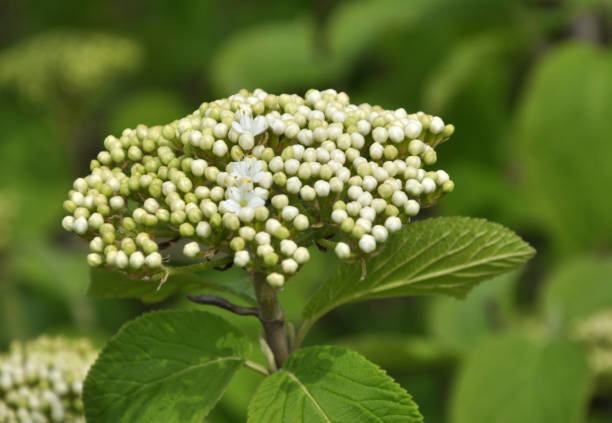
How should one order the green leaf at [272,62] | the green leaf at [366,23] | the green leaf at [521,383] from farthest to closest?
the green leaf at [272,62] → the green leaf at [366,23] → the green leaf at [521,383]

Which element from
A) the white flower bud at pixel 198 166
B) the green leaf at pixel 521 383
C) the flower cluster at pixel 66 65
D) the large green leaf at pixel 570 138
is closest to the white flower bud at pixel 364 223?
the white flower bud at pixel 198 166

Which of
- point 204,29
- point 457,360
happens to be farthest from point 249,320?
point 204,29

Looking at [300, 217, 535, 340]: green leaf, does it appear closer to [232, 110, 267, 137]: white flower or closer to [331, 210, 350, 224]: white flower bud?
[331, 210, 350, 224]: white flower bud

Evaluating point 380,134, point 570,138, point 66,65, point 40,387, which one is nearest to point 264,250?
point 380,134

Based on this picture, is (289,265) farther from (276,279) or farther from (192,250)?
(192,250)

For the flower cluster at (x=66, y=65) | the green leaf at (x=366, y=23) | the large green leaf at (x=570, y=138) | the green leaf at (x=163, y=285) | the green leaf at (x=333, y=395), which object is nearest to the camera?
the green leaf at (x=333, y=395)

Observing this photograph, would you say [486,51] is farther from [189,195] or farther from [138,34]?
[138,34]

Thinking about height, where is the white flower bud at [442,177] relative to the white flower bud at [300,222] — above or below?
above

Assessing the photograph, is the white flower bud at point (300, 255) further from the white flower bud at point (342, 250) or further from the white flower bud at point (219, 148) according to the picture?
the white flower bud at point (219, 148)
